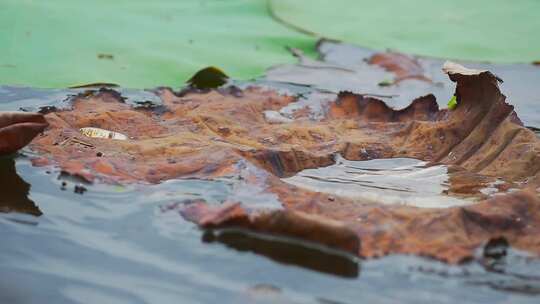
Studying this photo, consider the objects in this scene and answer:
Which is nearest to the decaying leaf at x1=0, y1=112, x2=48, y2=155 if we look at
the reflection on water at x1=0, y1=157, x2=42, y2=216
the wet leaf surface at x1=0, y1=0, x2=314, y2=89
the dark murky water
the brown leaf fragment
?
the reflection on water at x1=0, y1=157, x2=42, y2=216

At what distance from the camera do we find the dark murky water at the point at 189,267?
47.3 inches

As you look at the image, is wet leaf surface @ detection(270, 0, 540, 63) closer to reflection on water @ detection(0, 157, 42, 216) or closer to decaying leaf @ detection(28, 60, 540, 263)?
decaying leaf @ detection(28, 60, 540, 263)

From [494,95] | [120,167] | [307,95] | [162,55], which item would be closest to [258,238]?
[120,167]

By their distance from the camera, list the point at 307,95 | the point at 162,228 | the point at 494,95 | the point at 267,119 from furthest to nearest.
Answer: the point at 307,95
the point at 267,119
the point at 494,95
the point at 162,228

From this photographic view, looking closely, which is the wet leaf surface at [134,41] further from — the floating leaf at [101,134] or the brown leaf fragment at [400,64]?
the floating leaf at [101,134]

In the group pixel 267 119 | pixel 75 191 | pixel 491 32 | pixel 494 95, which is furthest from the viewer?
pixel 491 32

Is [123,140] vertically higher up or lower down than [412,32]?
lower down

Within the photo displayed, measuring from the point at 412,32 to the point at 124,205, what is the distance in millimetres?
2257

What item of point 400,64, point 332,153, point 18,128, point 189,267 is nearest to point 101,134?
point 18,128

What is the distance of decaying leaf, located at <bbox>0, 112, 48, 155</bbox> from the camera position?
62.4 inches

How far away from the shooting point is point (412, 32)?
3.44 meters

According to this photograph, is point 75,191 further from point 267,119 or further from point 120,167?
point 267,119

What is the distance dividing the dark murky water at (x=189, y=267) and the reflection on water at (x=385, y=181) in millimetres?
229

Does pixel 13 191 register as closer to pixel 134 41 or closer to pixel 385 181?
pixel 385 181
